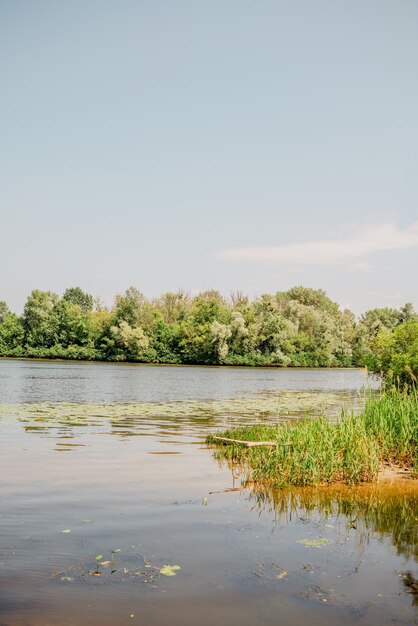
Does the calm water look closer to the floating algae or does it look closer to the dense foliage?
the floating algae

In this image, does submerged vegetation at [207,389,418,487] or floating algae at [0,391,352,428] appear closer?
submerged vegetation at [207,389,418,487]

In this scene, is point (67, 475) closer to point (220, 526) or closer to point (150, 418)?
point (220, 526)

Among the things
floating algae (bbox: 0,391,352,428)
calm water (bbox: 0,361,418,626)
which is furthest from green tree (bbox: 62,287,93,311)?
calm water (bbox: 0,361,418,626)

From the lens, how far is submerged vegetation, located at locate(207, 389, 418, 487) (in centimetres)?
1266

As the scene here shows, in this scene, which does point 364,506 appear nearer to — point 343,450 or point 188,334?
point 343,450

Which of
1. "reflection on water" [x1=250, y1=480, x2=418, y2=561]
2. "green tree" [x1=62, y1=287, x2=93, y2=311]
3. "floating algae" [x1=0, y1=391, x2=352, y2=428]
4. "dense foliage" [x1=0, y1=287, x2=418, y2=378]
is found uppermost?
"green tree" [x1=62, y1=287, x2=93, y2=311]

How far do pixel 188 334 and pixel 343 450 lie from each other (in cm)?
9032

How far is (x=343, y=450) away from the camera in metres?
13.1

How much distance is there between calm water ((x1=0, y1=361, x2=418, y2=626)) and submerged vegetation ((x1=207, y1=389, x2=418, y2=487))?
626 millimetres

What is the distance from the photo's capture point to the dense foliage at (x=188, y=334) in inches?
3912

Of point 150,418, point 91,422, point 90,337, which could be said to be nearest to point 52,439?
point 91,422

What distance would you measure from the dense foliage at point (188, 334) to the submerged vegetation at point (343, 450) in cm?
8040

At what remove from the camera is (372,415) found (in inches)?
612

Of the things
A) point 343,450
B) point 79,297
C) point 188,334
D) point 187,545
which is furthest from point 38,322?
point 187,545
